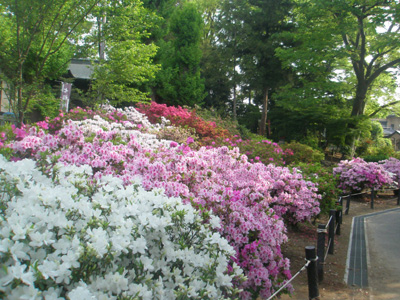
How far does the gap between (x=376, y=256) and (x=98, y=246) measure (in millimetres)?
5307

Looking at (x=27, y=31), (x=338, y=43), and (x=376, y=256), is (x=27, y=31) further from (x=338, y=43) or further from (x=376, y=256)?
(x=338, y=43)

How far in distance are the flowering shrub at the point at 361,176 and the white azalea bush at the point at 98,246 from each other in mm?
9365

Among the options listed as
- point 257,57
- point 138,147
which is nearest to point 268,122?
point 257,57

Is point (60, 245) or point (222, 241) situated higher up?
point (60, 245)

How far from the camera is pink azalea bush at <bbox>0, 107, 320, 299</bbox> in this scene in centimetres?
298

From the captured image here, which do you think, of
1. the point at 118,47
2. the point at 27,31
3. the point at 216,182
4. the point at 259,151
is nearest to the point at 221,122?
the point at 118,47

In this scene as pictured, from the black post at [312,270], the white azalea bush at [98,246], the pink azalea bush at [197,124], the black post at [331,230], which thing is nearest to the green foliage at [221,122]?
the pink azalea bush at [197,124]

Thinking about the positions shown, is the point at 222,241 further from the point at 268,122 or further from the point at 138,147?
the point at 268,122

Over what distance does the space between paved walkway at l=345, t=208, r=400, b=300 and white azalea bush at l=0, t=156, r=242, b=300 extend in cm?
303

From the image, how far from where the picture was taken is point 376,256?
543 centimetres

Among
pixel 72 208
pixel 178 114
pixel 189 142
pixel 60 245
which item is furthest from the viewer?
pixel 178 114

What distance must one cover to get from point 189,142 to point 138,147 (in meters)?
2.45

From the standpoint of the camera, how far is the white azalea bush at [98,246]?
51.1 inches

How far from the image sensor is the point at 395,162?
1262cm
